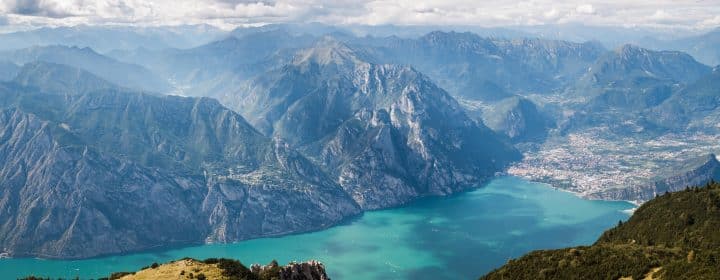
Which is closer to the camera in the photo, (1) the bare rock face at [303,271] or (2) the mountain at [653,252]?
(2) the mountain at [653,252]

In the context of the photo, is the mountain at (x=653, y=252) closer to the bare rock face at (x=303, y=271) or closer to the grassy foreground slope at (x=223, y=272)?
the bare rock face at (x=303, y=271)

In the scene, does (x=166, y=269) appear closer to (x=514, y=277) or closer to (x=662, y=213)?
(x=514, y=277)

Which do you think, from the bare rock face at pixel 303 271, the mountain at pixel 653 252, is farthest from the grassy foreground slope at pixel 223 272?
the mountain at pixel 653 252

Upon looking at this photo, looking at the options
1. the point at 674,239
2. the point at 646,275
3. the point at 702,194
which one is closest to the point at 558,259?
the point at 646,275

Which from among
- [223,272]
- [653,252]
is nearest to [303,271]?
[223,272]

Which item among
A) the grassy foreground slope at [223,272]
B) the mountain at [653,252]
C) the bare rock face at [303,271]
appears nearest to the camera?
the mountain at [653,252]

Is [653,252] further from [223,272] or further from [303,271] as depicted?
[223,272]

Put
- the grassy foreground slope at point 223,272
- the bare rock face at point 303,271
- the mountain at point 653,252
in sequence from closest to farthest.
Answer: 1. the mountain at point 653,252
2. the grassy foreground slope at point 223,272
3. the bare rock face at point 303,271

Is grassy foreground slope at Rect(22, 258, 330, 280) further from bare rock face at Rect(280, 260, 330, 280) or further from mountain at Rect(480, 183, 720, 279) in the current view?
mountain at Rect(480, 183, 720, 279)

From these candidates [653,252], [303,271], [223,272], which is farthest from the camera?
[653,252]
